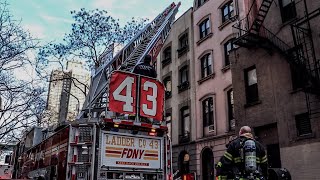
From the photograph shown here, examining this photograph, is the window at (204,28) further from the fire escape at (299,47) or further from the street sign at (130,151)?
the street sign at (130,151)

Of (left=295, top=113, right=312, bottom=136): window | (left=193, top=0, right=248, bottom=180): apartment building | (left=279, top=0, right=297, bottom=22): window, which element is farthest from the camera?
(left=193, top=0, right=248, bottom=180): apartment building

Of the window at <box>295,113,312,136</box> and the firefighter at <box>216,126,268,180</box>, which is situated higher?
the window at <box>295,113,312,136</box>

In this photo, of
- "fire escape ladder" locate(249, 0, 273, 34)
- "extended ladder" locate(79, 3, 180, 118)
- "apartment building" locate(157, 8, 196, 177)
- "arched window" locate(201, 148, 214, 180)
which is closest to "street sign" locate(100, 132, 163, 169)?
"extended ladder" locate(79, 3, 180, 118)

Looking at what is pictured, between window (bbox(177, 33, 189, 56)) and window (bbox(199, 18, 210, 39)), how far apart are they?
5.54 ft

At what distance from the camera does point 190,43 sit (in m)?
24.8

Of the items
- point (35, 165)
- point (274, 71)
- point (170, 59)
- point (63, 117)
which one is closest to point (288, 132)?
point (274, 71)

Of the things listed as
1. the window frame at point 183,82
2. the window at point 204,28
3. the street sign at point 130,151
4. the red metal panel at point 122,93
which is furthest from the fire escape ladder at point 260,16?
the street sign at point 130,151

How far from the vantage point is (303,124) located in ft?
46.2

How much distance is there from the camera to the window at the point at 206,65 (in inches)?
877

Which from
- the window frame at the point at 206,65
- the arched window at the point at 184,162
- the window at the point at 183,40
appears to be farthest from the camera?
the window at the point at 183,40

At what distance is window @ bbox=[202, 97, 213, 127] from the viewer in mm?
21312

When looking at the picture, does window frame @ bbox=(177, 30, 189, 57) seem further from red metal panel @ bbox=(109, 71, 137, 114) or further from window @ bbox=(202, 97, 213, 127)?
red metal panel @ bbox=(109, 71, 137, 114)

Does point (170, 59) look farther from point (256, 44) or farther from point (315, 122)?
point (315, 122)

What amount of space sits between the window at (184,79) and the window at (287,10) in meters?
9.49
